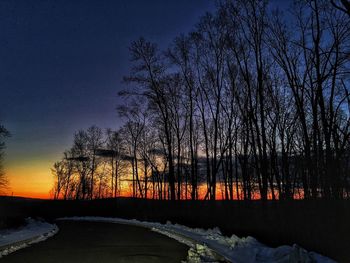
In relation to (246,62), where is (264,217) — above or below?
below

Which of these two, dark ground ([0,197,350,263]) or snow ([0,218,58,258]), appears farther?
snow ([0,218,58,258])

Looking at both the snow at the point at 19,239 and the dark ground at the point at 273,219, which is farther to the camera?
the snow at the point at 19,239

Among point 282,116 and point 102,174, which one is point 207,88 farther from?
point 102,174

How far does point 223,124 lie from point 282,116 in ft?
27.0

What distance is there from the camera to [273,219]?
50.7 feet

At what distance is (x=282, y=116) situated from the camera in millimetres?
32656

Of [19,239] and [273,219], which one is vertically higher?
[273,219]

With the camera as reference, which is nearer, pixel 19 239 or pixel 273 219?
pixel 273 219

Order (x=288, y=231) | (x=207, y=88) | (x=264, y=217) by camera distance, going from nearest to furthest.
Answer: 1. (x=288, y=231)
2. (x=264, y=217)
3. (x=207, y=88)

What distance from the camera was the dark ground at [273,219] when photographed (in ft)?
36.4

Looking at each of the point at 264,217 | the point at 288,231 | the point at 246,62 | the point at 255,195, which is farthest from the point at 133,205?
the point at 288,231

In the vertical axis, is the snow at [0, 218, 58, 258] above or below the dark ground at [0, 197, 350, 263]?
below

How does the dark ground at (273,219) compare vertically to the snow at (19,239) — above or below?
above

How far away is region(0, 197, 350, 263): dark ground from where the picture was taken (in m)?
11.1
